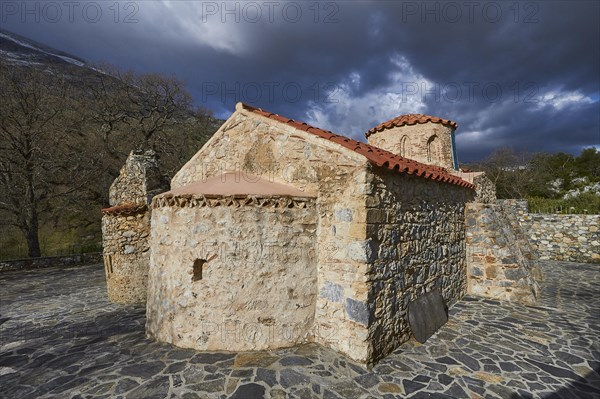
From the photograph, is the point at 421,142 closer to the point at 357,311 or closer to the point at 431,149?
the point at 431,149

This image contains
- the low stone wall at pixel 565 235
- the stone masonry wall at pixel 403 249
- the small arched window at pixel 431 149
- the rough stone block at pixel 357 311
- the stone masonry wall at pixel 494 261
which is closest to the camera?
the rough stone block at pixel 357 311

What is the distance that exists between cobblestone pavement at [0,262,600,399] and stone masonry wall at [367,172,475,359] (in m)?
0.49

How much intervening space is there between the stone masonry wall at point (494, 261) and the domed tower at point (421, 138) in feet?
12.9

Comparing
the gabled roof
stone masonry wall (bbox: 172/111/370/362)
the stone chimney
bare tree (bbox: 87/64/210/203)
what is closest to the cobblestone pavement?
stone masonry wall (bbox: 172/111/370/362)

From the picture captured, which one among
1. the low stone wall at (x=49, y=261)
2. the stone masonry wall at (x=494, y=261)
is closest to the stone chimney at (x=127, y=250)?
the stone masonry wall at (x=494, y=261)

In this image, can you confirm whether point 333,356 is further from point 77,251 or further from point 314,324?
point 77,251

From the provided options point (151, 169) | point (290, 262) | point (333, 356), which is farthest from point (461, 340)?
point (151, 169)

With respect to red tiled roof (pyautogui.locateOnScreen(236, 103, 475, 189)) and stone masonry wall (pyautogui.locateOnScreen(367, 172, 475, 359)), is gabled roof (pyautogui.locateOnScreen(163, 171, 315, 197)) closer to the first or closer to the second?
red tiled roof (pyautogui.locateOnScreen(236, 103, 475, 189))

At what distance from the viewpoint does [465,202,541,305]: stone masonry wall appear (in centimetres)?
688

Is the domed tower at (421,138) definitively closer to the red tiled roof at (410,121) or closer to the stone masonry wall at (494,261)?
the red tiled roof at (410,121)

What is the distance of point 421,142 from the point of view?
11.0 metres

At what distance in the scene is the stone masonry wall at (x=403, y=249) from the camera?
438 centimetres

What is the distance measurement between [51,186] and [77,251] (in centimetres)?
392

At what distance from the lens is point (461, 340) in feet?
16.2
